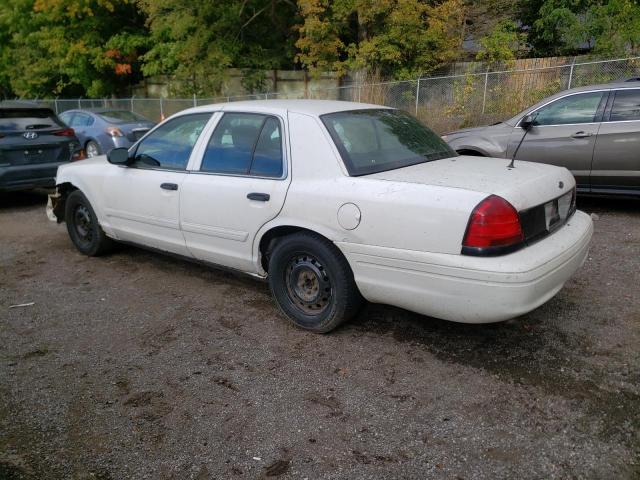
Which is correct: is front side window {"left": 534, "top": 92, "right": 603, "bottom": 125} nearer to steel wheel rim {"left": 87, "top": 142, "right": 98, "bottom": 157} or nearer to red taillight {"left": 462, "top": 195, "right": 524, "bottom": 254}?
red taillight {"left": 462, "top": 195, "right": 524, "bottom": 254}

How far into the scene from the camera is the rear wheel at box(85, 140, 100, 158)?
43.7 feet

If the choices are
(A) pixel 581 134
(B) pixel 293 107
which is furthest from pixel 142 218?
(A) pixel 581 134

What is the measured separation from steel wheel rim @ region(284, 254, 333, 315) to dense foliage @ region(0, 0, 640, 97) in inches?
553

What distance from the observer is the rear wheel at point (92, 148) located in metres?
13.3

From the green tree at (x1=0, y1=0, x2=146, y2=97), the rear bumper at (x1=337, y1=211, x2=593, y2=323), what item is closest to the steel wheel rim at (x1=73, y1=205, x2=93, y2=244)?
the rear bumper at (x1=337, y1=211, x2=593, y2=323)

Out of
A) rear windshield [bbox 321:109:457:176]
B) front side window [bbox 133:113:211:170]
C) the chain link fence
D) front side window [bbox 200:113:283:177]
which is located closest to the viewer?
rear windshield [bbox 321:109:457:176]

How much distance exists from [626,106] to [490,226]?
15.4 feet

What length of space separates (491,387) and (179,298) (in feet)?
8.80

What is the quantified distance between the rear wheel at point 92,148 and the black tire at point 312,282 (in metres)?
10.9

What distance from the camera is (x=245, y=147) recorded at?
4184mm

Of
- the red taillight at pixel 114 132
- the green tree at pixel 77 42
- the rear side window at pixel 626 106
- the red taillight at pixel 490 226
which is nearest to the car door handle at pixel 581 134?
the rear side window at pixel 626 106

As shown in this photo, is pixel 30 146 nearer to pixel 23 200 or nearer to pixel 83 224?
pixel 23 200

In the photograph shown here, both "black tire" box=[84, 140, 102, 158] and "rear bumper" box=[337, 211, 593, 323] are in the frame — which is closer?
"rear bumper" box=[337, 211, 593, 323]

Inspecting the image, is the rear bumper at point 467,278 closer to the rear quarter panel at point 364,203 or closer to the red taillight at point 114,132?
the rear quarter panel at point 364,203
